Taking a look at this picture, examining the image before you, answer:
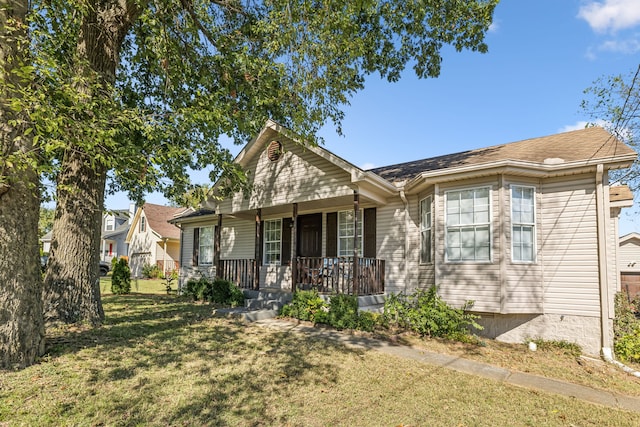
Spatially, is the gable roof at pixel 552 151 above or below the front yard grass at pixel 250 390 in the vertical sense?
above

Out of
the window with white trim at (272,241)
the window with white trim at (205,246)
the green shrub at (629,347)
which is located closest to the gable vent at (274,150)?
the window with white trim at (272,241)

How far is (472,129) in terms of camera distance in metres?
15.8

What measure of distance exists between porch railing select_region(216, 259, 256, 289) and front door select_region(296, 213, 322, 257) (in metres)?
1.75

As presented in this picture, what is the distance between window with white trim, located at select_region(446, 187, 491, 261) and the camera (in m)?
7.84

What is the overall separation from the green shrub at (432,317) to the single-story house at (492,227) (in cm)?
35

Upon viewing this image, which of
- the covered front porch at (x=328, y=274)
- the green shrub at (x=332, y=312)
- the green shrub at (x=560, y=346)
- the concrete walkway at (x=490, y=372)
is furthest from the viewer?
the covered front porch at (x=328, y=274)

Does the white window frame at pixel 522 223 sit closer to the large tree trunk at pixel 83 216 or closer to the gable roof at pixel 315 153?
the gable roof at pixel 315 153

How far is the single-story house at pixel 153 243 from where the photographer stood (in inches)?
1047

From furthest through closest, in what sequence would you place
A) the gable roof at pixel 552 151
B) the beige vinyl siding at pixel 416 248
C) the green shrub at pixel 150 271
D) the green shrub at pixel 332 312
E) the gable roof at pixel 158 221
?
the gable roof at pixel 158 221
the green shrub at pixel 150 271
the beige vinyl siding at pixel 416 248
the green shrub at pixel 332 312
the gable roof at pixel 552 151

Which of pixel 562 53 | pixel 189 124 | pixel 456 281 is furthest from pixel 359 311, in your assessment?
pixel 562 53

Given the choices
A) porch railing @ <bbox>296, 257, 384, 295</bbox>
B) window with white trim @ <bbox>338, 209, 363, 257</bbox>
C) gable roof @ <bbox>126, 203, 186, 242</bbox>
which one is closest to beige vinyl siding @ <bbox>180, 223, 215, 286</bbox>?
porch railing @ <bbox>296, 257, 384, 295</bbox>

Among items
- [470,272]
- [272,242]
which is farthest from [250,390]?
[272,242]

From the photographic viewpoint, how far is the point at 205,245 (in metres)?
15.8

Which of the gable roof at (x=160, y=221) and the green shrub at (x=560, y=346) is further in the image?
the gable roof at (x=160, y=221)
